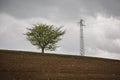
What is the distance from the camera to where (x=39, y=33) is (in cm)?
3256

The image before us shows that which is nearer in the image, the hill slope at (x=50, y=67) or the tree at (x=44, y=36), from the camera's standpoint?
the hill slope at (x=50, y=67)

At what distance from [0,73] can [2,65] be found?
1.60 ft

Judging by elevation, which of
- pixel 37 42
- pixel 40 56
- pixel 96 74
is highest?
pixel 37 42

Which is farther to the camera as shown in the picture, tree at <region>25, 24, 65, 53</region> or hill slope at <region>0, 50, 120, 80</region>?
tree at <region>25, 24, 65, 53</region>

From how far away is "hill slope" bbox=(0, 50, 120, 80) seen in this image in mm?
9860

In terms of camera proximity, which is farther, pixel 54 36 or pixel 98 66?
pixel 54 36

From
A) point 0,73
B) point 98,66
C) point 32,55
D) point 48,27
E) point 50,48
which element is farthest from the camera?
point 48,27

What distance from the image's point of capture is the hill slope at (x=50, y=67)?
9.86 metres

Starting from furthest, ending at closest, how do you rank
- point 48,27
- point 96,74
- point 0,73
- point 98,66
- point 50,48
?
1. point 48,27
2. point 50,48
3. point 98,66
4. point 96,74
5. point 0,73

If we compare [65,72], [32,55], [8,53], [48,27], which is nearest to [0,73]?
[8,53]

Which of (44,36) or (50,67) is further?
(44,36)

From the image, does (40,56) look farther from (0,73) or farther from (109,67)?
(109,67)

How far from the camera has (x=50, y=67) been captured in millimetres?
11289

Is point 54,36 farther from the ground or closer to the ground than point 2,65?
farther from the ground
